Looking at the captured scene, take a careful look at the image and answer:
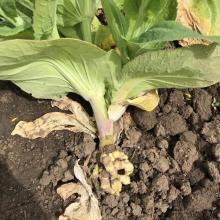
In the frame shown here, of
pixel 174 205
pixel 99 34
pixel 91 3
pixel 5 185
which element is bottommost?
pixel 5 185

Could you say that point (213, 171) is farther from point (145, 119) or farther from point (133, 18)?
point (133, 18)

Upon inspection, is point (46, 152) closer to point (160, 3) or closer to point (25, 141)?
point (25, 141)

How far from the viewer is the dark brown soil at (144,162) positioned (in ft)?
6.24

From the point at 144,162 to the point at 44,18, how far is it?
0.73 meters

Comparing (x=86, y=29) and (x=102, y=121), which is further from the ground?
(x=86, y=29)

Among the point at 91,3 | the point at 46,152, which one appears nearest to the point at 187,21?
the point at 91,3

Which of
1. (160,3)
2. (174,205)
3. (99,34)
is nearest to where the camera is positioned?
(160,3)

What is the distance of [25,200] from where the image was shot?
196 centimetres

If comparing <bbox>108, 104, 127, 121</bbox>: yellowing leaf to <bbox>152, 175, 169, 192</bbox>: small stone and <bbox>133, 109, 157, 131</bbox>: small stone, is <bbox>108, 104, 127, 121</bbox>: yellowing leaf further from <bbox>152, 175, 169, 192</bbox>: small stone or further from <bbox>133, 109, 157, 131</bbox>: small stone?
<bbox>152, 175, 169, 192</bbox>: small stone

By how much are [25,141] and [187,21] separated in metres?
0.87

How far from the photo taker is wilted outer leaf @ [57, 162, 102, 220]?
1.89 m

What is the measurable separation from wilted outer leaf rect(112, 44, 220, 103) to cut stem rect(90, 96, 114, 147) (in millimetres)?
74

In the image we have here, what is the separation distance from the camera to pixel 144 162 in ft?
6.56

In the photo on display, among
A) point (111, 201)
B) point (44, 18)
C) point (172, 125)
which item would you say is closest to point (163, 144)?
point (172, 125)
